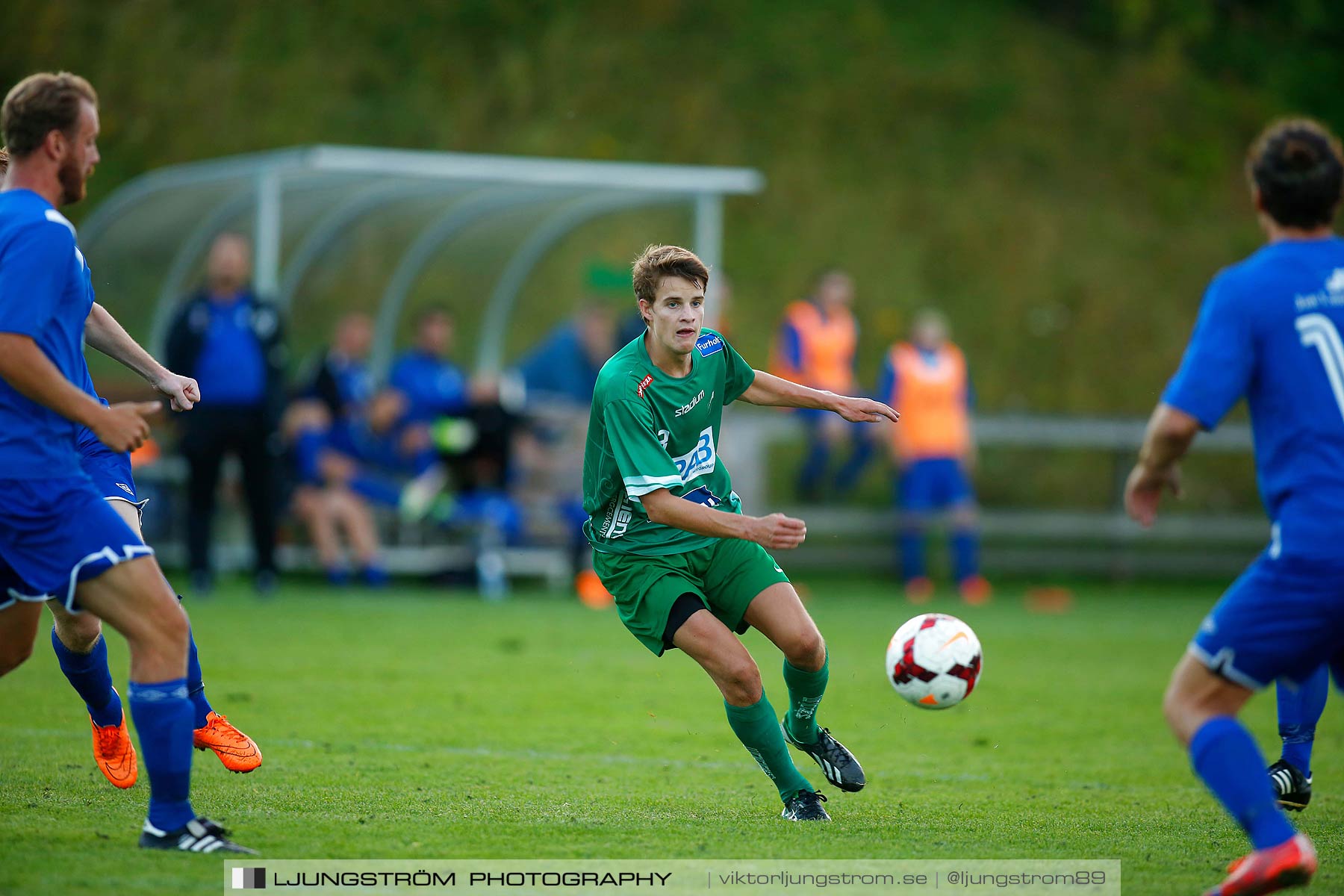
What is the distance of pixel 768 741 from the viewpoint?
17.4ft

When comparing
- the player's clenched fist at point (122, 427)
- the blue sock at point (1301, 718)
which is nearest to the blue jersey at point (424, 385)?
the blue sock at point (1301, 718)

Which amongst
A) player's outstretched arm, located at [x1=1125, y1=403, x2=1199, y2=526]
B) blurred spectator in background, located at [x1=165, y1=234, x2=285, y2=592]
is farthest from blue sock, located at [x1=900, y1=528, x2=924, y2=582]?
player's outstretched arm, located at [x1=1125, y1=403, x2=1199, y2=526]

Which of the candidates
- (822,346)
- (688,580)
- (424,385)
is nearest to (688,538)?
(688,580)

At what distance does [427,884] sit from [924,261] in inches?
657

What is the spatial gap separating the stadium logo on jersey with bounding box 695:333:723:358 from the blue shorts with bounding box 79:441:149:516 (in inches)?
81.0

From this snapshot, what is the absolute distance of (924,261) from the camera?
2000 centimetres

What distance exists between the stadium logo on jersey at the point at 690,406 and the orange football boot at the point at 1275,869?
240 cm

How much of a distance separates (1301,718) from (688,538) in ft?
7.72

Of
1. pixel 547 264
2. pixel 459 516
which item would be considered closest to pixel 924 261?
pixel 547 264

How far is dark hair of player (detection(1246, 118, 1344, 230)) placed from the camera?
407 cm

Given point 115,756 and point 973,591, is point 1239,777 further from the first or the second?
point 973,591

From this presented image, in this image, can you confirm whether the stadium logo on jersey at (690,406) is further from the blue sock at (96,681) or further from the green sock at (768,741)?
the blue sock at (96,681)

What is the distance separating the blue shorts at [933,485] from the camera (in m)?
14.7

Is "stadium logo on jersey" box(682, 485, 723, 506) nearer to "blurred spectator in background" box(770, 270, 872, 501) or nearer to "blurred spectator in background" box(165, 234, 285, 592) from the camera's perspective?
"blurred spectator in background" box(165, 234, 285, 592)
